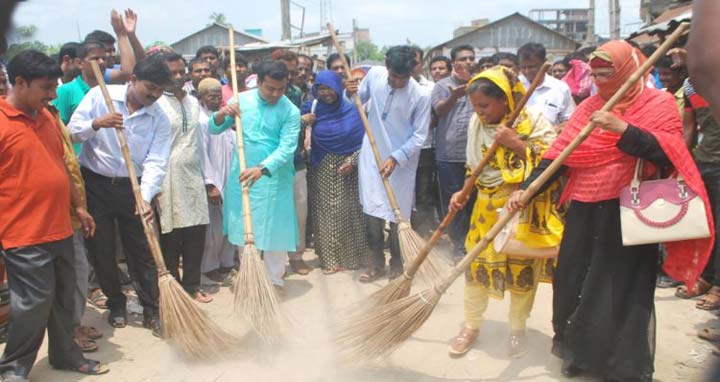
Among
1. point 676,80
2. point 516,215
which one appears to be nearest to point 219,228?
point 516,215

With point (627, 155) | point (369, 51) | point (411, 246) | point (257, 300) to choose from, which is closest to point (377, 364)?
point (257, 300)

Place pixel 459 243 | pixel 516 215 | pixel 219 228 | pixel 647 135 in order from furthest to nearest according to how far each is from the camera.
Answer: pixel 459 243 < pixel 219 228 < pixel 516 215 < pixel 647 135

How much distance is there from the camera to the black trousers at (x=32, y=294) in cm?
332

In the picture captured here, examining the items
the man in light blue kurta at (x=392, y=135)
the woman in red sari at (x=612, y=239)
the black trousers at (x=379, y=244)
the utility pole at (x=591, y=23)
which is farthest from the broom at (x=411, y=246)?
the utility pole at (x=591, y=23)

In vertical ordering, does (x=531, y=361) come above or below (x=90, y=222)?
below

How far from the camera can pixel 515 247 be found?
A: 12.0ft

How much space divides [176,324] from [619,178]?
2.73 m

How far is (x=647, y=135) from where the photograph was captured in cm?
298

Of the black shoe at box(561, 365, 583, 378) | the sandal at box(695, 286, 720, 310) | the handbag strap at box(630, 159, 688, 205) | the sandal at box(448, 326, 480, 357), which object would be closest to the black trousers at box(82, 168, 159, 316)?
the sandal at box(448, 326, 480, 357)

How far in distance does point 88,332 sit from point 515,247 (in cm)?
293

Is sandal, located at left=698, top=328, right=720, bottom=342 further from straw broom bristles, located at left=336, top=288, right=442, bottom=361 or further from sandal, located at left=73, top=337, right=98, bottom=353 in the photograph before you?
sandal, located at left=73, top=337, right=98, bottom=353

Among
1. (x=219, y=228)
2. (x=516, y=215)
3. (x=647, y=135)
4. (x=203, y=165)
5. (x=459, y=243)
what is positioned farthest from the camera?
(x=459, y=243)

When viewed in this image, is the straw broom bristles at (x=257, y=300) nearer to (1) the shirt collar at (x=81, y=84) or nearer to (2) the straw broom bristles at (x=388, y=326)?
(2) the straw broom bristles at (x=388, y=326)

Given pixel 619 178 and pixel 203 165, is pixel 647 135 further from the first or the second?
pixel 203 165
